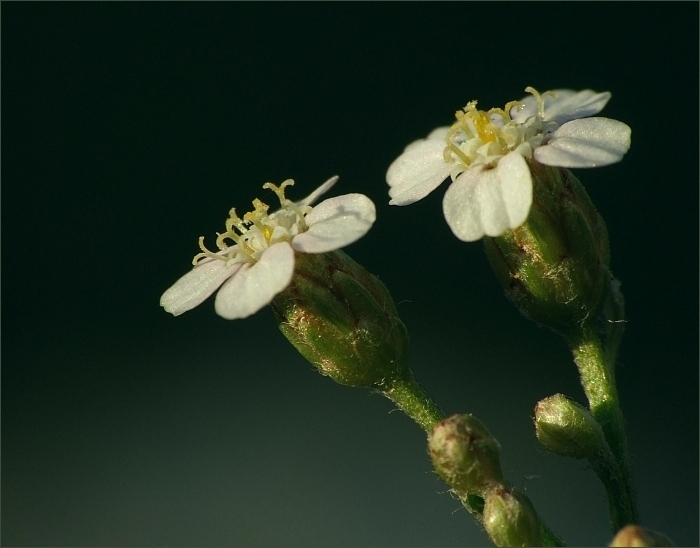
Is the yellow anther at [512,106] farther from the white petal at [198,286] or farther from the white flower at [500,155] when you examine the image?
the white petal at [198,286]

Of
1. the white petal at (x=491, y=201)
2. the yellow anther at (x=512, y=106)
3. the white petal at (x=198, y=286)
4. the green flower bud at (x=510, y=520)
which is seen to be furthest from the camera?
the yellow anther at (x=512, y=106)

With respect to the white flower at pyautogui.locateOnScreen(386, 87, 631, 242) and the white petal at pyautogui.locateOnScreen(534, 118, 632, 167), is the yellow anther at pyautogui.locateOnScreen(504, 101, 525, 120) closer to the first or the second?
the white flower at pyautogui.locateOnScreen(386, 87, 631, 242)

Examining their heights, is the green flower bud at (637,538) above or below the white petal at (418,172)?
below

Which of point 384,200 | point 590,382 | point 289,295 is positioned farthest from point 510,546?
point 384,200

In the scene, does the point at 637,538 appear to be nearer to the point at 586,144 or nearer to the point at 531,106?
the point at 586,144

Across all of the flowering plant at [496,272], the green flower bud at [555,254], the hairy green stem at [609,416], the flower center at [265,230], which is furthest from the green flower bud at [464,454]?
the flower center at [265,230]

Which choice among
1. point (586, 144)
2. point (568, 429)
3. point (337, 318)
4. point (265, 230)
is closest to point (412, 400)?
point (337, 318)

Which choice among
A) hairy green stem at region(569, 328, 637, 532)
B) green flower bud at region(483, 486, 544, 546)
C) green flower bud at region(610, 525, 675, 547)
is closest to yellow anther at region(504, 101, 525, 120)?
hairy green stem at region(569, 328, 637, 532)
